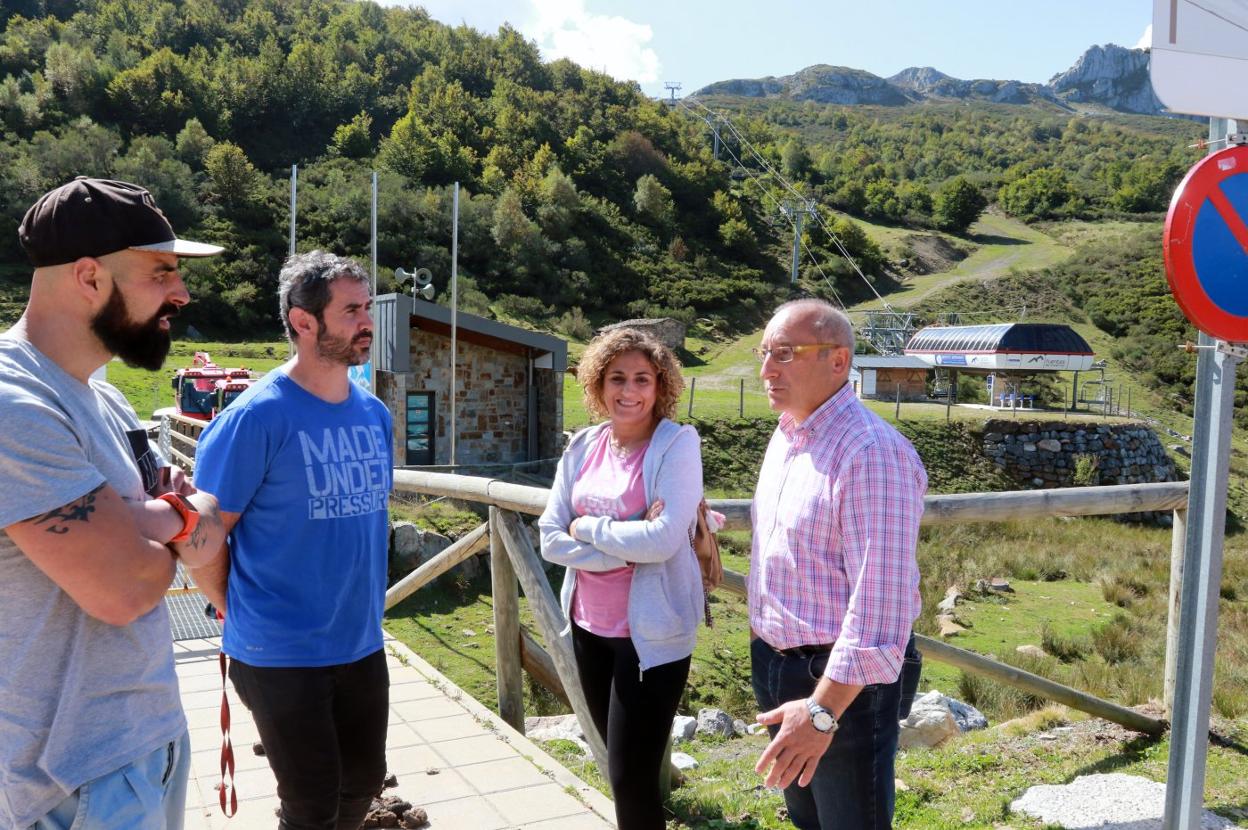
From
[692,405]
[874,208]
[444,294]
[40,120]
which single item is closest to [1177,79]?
[692,405]

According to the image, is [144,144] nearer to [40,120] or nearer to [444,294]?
[40,120]

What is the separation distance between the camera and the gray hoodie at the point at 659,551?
2.42 meters

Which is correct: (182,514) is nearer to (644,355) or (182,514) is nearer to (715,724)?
(644,355)

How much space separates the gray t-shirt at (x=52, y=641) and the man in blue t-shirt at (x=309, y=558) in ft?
2.27

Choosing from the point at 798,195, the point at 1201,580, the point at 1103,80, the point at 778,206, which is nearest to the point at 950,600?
the point at 1201,580

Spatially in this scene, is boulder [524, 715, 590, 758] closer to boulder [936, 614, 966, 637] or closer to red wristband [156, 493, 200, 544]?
red wristband [156, 493, 200, 544]

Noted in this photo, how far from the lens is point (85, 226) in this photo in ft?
5.05

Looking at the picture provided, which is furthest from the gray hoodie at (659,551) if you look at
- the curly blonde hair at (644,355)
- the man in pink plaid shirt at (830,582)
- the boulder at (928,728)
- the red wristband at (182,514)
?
the boulder at (928,728)

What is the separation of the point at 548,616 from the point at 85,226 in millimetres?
2172

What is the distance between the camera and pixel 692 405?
25.2m


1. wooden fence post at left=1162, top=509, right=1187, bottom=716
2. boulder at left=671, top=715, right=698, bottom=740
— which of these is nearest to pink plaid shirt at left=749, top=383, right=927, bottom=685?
wooden fence post at left=1162, top=509, right=1187, bottom=716

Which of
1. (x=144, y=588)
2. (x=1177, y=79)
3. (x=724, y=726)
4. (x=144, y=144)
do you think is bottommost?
(x=724, y=726)

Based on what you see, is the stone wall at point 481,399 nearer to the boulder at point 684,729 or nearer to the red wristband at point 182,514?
the boulder at point 684,729

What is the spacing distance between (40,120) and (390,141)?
1960 centimetres
